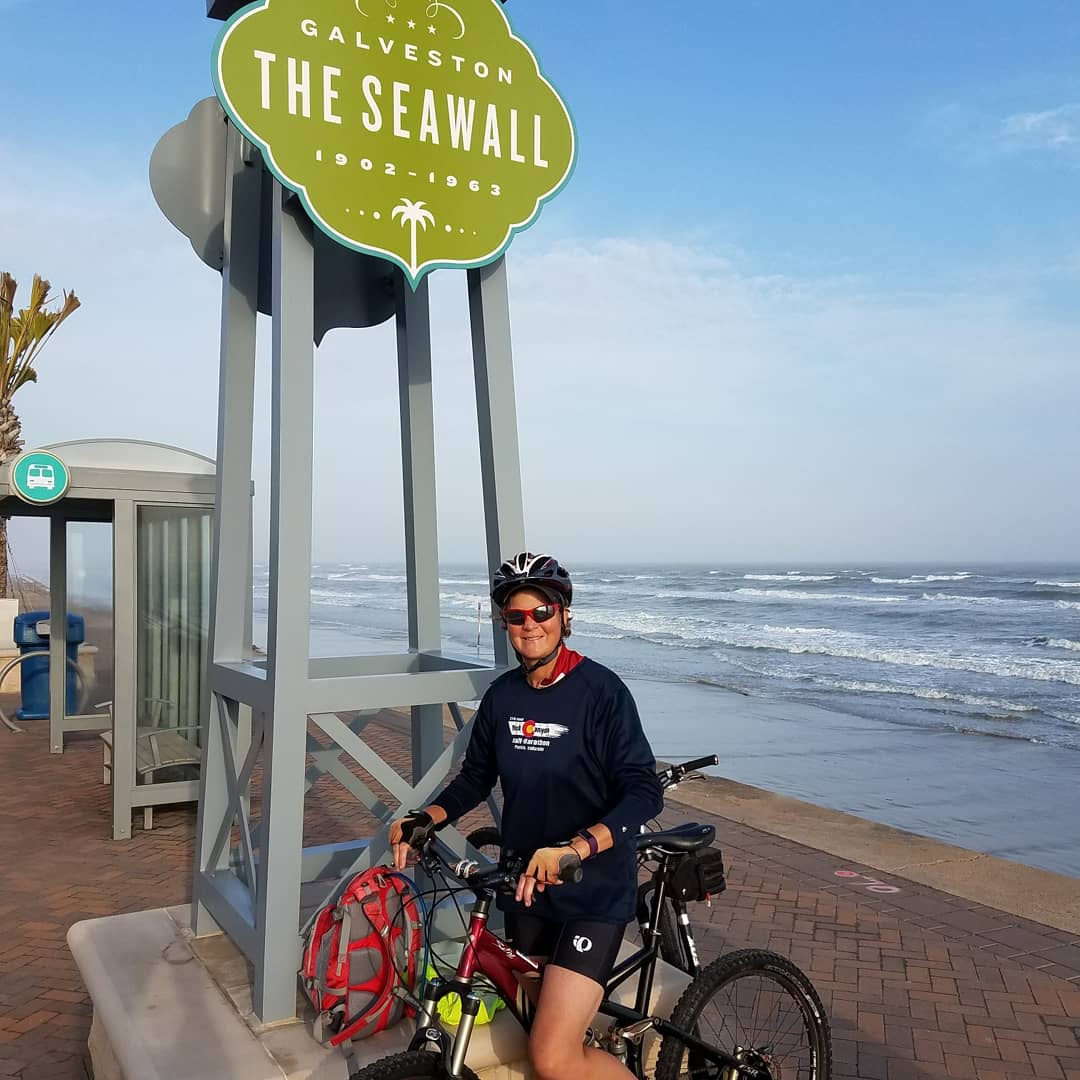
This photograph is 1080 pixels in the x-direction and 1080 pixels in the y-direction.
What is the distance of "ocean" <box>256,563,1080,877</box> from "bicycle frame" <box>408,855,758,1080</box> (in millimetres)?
6021

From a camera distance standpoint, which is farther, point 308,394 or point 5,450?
point 5,450

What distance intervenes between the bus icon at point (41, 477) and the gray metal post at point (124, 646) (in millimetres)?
429

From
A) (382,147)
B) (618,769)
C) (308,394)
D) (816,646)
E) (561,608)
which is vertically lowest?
(816,646)

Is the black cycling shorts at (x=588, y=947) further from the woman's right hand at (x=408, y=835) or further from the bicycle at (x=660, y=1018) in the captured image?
the woman's right hand at (x=408, y=835)

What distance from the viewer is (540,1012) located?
2521mm

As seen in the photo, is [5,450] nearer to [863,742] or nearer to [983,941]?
[863,742]

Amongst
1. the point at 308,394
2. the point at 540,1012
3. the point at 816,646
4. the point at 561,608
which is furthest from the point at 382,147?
the point at 816,646

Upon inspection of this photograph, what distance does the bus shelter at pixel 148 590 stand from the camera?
710 centimetres

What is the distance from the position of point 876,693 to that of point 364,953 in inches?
680

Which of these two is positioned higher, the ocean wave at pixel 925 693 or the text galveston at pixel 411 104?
the text galveston at pixel 411 104

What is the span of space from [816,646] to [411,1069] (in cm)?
2668

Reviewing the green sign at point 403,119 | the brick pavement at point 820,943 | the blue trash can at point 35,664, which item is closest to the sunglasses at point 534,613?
the green sign at point 403,119

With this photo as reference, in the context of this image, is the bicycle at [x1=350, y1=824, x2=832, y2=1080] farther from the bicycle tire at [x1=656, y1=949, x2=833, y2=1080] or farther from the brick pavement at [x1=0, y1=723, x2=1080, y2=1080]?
the brick pavement at [x1=0, y1=723, x2=1080, y2=1080]

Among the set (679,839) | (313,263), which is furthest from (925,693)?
(313,263)
